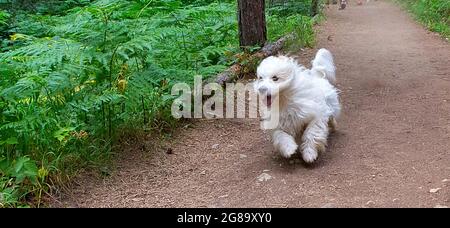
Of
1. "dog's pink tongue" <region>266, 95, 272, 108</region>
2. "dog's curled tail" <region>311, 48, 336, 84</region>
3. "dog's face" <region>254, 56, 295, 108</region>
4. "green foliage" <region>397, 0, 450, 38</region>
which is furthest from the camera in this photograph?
"green foliage" <region>397, 0, 450, 38</region>

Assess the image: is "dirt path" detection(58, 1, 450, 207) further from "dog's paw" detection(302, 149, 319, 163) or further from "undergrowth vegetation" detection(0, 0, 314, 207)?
"undergrowth vegetation" detection(0, 0, 314, 207)

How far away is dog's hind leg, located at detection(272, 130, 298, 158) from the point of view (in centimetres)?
466

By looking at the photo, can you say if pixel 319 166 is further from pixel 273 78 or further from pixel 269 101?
pixel 273 78

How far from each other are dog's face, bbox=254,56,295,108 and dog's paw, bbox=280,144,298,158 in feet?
1.74

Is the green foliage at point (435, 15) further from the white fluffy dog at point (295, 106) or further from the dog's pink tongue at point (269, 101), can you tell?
the dog's pink tongue at point (269, 101)

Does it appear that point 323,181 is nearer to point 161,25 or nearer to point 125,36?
point 125,36

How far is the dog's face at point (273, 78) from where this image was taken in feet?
14.3

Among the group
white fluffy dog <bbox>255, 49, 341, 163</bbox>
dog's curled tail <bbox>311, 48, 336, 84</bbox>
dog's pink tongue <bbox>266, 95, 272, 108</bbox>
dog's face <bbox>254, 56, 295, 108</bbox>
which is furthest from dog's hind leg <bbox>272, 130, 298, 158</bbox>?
dog's curled tail <bbox>311, 48, 336, 84</bbox>

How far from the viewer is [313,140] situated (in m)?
4.70

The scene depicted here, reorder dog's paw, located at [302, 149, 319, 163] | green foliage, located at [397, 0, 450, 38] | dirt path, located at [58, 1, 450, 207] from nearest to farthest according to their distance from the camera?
1. dirt path, located at [58, 1, 450, 207]
2. dog's paw, located at [302, 149, 319, 163]
3. green foliage, located at [397, 0, 450, 38]

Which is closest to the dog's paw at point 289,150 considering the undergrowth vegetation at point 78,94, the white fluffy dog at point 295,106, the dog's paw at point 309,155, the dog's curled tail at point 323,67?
the white fluffy dog at point 295,106

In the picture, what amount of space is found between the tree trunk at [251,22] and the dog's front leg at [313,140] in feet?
13.5
